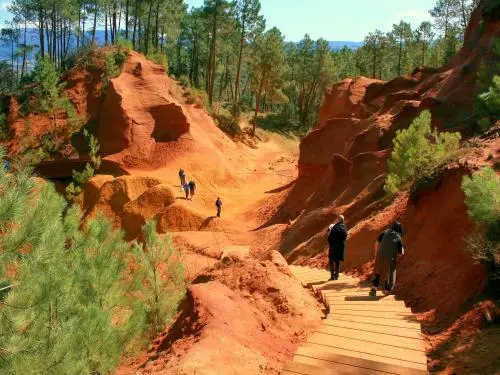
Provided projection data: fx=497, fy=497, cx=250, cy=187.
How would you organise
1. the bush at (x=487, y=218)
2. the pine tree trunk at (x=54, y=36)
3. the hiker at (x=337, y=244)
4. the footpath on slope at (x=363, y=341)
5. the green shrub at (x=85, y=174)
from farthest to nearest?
the pine tree trunk at (x=54, y=36) < the green shrub at (x=85, y=174) < the hiker at (x=337, y=244) < the bush at (x=487, y=218) < the footpath on slope at (x=363, y=341)

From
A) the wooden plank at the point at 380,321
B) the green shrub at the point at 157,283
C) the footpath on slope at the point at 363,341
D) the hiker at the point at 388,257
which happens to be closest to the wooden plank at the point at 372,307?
the footpath on slope at the point at 363,341

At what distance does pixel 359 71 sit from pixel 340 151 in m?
39.2

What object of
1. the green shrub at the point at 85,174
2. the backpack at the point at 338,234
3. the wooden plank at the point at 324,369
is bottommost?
the green shrub at the point at 85,174

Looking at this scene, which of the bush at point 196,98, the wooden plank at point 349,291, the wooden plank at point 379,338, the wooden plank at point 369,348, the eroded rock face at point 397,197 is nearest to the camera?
the wooden plank at point 369,348

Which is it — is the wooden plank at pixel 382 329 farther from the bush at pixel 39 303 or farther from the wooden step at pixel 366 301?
the bush at pixel 39 303

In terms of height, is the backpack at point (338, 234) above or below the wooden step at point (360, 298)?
above

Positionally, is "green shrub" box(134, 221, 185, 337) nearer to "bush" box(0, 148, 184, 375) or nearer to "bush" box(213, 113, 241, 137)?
"bush" box(0, 148, 184, 375)

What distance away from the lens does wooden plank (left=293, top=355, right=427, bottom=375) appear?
17.2ft

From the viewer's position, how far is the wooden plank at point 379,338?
6004 mm

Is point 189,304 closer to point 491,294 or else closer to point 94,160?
point 491,294

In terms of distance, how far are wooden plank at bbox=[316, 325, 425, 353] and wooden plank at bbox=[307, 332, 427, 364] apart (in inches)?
3.1

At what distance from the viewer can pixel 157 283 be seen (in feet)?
33.0

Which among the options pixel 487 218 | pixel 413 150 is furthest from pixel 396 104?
pixel 487 218

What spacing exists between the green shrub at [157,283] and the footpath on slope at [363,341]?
3.13 meters
